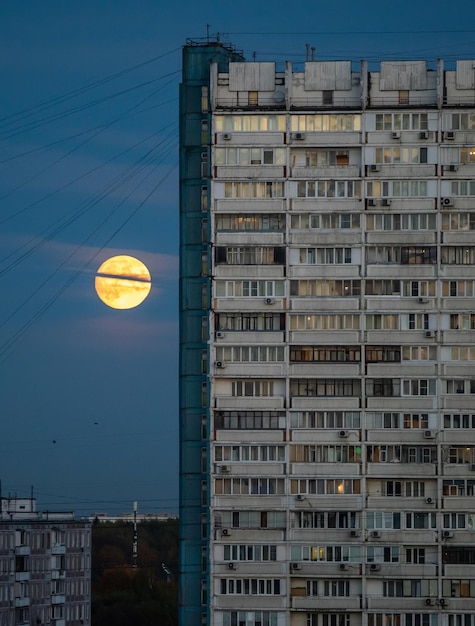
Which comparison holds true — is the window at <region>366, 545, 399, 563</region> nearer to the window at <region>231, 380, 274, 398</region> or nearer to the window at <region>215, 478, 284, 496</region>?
the window at <region>215, 478, 284, 496</region>

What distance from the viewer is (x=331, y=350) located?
107 metres

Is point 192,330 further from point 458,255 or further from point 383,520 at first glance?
point 458,255

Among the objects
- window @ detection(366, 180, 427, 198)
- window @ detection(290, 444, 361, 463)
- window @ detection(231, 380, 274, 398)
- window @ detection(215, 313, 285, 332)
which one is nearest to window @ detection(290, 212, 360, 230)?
window @ detection(366, 180, 427, 198)

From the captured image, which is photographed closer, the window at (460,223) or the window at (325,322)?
the window at (325,322)

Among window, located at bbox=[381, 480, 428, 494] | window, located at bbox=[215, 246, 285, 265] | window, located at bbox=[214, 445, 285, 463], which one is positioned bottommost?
window, located at bbox=[381, 480, 428, 494]

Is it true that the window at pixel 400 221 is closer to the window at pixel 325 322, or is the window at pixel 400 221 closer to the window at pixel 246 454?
the window at pixel 325 322

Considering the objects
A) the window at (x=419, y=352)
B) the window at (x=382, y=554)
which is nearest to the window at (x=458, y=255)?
the window at (x=419, y=352)

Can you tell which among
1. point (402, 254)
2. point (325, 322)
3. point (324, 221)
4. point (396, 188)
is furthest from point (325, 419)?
point (396, 188)

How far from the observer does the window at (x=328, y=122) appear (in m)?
108

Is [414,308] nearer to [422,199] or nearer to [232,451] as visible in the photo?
[422,199]

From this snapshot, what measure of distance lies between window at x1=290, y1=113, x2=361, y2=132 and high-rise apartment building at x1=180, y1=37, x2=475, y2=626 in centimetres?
9

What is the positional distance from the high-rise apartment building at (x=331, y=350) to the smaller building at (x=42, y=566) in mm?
57965

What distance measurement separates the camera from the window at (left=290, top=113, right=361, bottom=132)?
10762cm

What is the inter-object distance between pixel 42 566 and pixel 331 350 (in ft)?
232
